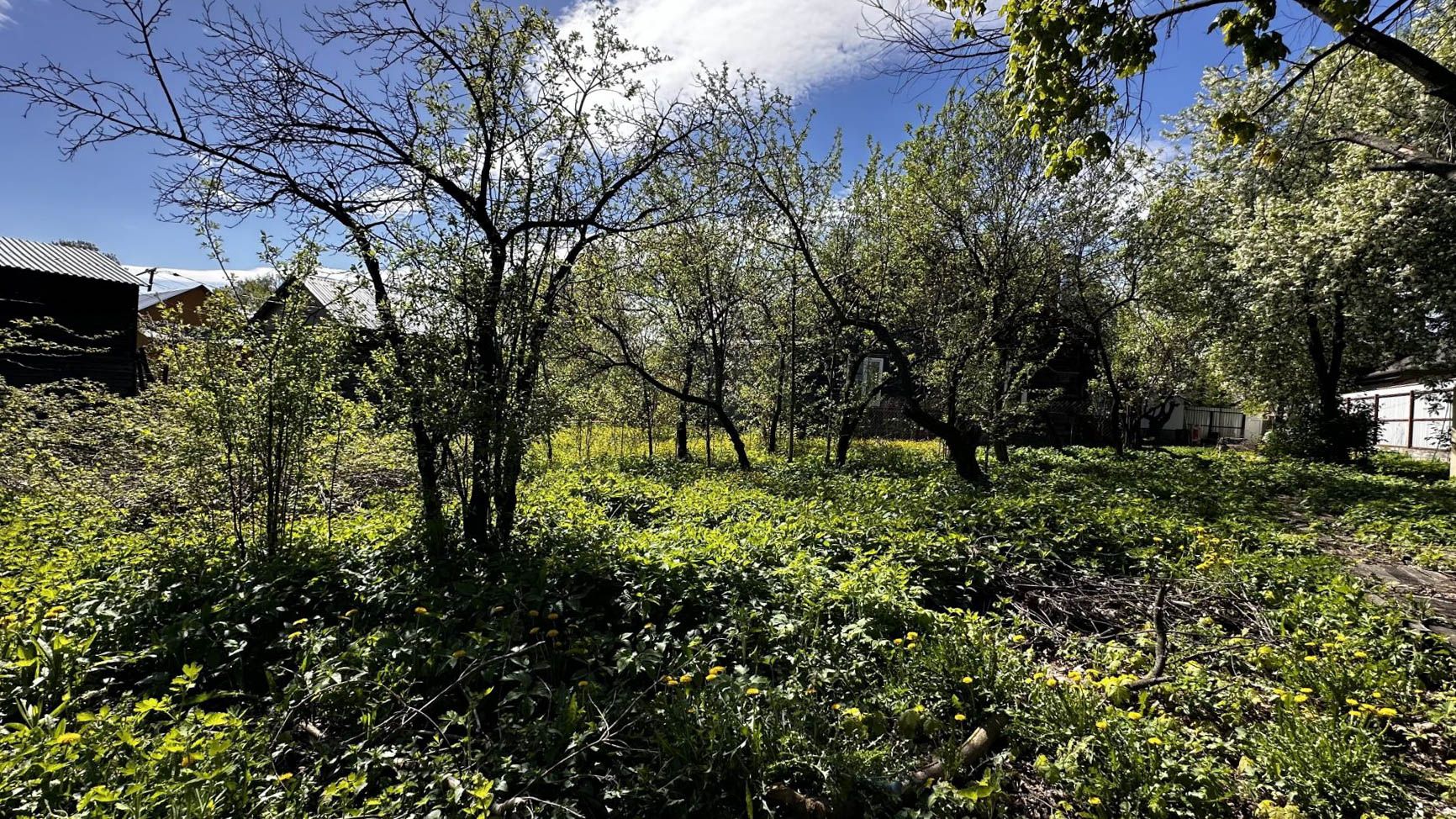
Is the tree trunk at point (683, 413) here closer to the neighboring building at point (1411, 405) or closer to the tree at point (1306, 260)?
the tree at point (1306, 260)

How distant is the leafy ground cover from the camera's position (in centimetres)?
229

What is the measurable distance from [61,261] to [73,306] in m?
1.20

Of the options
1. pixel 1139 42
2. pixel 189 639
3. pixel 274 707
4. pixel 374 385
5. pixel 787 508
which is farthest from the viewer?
pixel 787 508

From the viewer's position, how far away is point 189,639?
3225 millimetres

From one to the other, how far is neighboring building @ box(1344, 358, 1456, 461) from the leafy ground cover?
1216 cm

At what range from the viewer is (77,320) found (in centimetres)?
1543

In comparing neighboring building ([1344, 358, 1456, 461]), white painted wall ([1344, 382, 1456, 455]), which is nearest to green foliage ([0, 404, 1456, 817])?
neighboring building ([1344, 358, 1456, 461])

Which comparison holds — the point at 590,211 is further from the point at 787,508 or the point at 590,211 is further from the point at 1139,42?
the point at 1139,42

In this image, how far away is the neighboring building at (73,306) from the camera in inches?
569

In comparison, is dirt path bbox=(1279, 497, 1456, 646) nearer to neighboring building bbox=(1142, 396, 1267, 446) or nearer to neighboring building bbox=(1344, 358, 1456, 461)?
neighboring building bbox=(1344, 358, 1456, 461)

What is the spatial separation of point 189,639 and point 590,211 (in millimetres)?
4242

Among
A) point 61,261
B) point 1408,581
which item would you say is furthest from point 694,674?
point 61,261

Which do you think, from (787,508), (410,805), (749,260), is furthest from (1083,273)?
(410,805)

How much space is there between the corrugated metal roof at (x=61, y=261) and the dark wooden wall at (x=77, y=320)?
16 cm
